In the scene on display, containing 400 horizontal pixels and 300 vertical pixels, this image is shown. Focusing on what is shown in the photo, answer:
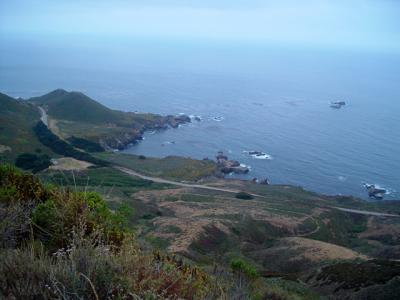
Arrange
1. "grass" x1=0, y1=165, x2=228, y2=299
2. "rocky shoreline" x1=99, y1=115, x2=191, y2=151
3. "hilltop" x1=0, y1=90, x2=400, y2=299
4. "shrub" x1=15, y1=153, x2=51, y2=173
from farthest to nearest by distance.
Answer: "rocky shoreline" x1=99, y1=115, x2=191, y2=151
"shrub" x1=15, y1=153, x2=51, y2=173
"hilltop" x1=0, y1=90, x2=400, y2=299
"grass" x1=0, y1=165, x2=228, y2=299

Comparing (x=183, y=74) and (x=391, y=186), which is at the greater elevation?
(x=183, y=74)

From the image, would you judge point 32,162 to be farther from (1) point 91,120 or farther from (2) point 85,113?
(2) point 85,113

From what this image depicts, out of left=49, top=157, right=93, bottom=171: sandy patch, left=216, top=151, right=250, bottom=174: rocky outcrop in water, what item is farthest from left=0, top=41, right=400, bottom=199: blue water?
left=49, top=157, right=93, bottom=171: sandy patch

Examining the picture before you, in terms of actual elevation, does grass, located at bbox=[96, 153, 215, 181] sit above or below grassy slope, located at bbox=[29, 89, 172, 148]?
below

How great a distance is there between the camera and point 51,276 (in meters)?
4.39

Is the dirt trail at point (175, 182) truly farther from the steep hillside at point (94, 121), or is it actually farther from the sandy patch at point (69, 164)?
the steep hillside at point (94, 121)

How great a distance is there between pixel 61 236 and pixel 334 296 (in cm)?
1770

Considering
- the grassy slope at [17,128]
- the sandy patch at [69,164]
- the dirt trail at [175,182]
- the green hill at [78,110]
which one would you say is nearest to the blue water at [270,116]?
the green hill at [78,110]

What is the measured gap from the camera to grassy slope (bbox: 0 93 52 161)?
6409 cm

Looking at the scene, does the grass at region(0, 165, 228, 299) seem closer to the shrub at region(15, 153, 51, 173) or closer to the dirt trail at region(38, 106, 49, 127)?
the shrub at region(15, 153, 51, 173)

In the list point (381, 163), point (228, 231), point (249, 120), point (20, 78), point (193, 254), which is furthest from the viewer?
point (20, 78)

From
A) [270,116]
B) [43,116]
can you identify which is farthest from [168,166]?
[270,116]

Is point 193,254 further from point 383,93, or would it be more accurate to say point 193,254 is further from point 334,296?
point 383,93

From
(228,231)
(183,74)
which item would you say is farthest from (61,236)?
(183,74)
